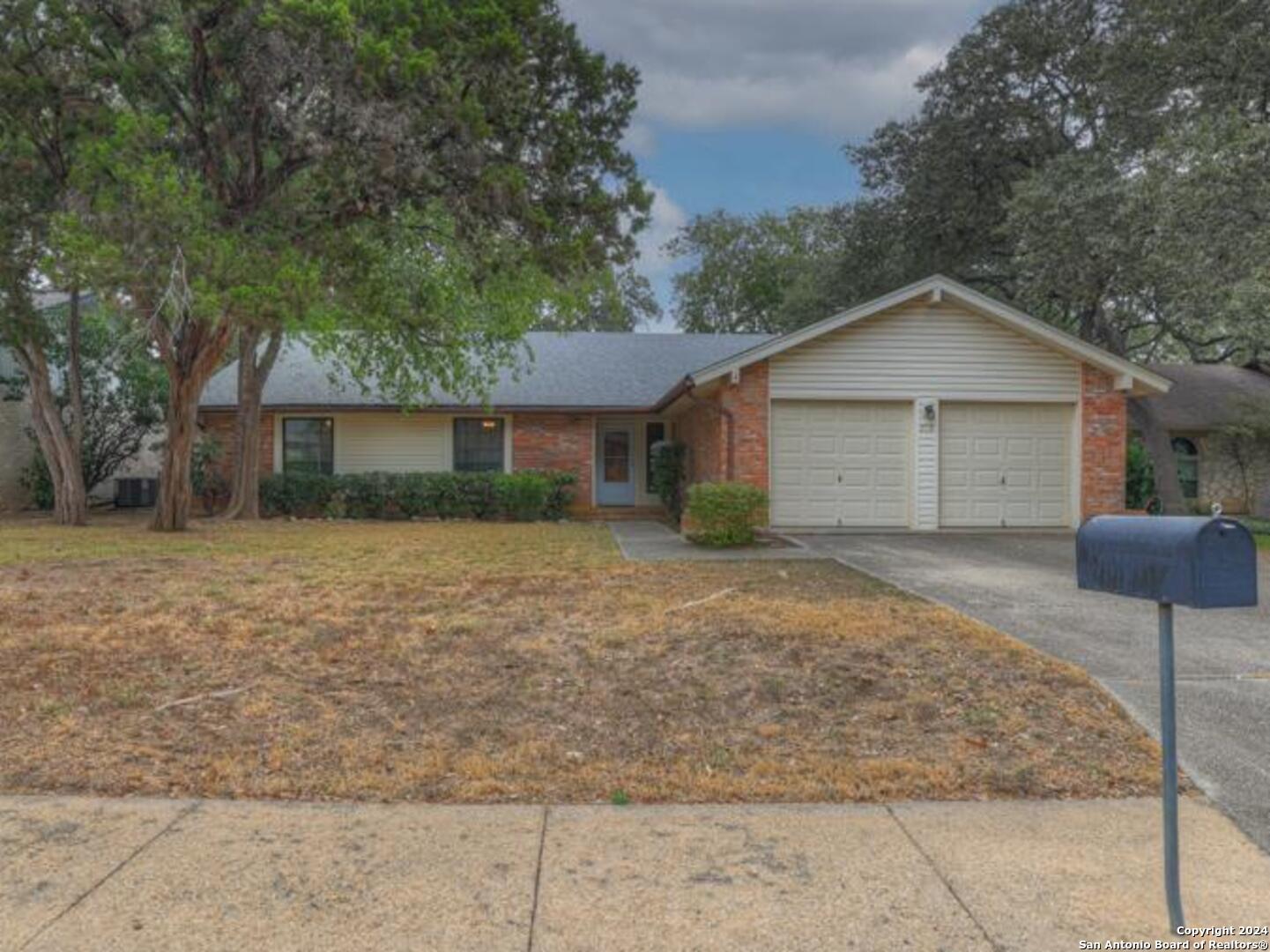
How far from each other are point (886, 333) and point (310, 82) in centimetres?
924

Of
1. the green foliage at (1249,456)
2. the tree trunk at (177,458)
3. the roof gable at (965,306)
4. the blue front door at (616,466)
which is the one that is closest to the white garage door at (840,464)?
the roof gable at (965,306)

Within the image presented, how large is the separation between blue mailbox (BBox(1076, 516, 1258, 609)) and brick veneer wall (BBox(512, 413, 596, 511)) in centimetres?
1633

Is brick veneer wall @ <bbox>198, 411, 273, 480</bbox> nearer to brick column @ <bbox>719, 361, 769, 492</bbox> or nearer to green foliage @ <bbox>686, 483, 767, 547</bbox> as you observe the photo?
brick column @ <bbox>719, 361, 769, 492</bbox>

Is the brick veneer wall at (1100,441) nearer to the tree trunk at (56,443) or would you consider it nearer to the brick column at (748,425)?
the brick column at (748,425)

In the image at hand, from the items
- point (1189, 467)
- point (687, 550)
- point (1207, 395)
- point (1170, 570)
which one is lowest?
point (687, 550)

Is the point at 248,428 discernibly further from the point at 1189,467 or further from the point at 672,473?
the point at 1189,467

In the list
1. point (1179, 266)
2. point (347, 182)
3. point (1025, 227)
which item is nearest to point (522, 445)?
point (347, 182)

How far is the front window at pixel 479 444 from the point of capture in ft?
62.0

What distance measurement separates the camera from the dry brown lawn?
371cm

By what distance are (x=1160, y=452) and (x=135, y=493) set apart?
2355cm

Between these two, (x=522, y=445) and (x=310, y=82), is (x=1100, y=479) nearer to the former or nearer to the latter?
(x=522, y=445)

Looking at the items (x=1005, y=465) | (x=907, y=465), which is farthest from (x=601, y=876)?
(x=1005, y=465)

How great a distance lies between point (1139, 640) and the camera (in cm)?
613

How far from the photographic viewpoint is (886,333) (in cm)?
1370
